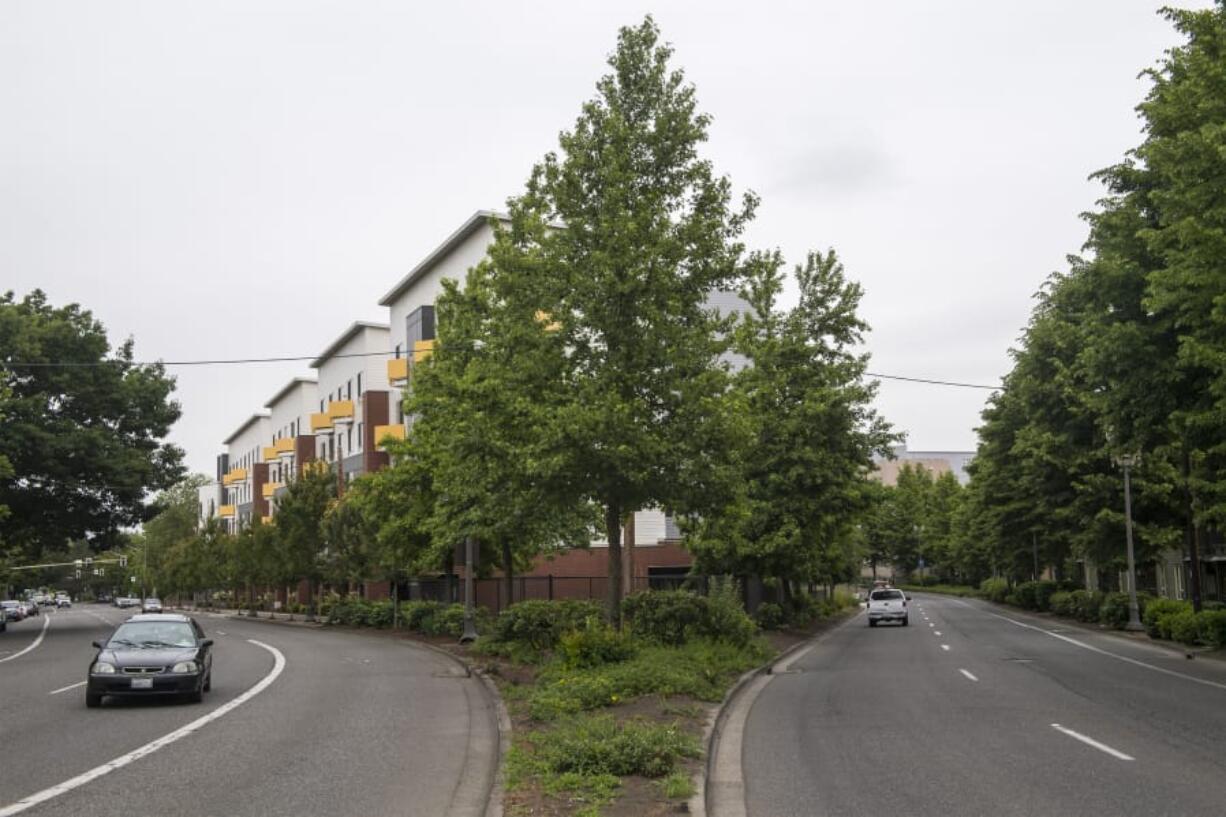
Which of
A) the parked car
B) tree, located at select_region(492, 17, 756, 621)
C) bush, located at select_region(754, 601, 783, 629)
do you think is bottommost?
the parked car

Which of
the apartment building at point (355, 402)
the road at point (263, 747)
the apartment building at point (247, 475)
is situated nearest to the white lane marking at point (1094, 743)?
the road at point (263, 747)

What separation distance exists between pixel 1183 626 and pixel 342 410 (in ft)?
158

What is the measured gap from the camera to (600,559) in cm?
4869

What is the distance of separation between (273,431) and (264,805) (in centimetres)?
9241

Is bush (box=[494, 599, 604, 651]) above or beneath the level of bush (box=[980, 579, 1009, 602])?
above

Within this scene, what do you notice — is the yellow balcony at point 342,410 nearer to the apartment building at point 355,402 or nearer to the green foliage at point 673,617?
the apartment building at point 355,402

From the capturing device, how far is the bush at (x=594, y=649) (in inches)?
670

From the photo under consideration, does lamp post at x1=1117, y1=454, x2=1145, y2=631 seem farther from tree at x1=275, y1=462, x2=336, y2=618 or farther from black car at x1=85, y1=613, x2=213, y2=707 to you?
tree at x1=275, y1=462, x2=336, y2=618

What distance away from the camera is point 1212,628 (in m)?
27.1

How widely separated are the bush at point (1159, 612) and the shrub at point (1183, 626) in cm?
31

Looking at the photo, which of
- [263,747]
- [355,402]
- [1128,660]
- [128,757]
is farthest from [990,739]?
[355,402]

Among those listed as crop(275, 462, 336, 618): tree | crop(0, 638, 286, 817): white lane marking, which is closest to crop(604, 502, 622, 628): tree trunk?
crop(0, 638, 286, 817): white lane marking

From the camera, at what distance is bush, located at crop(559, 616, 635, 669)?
55.8 feet

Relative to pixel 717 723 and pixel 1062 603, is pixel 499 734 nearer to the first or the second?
pixel 717 723
